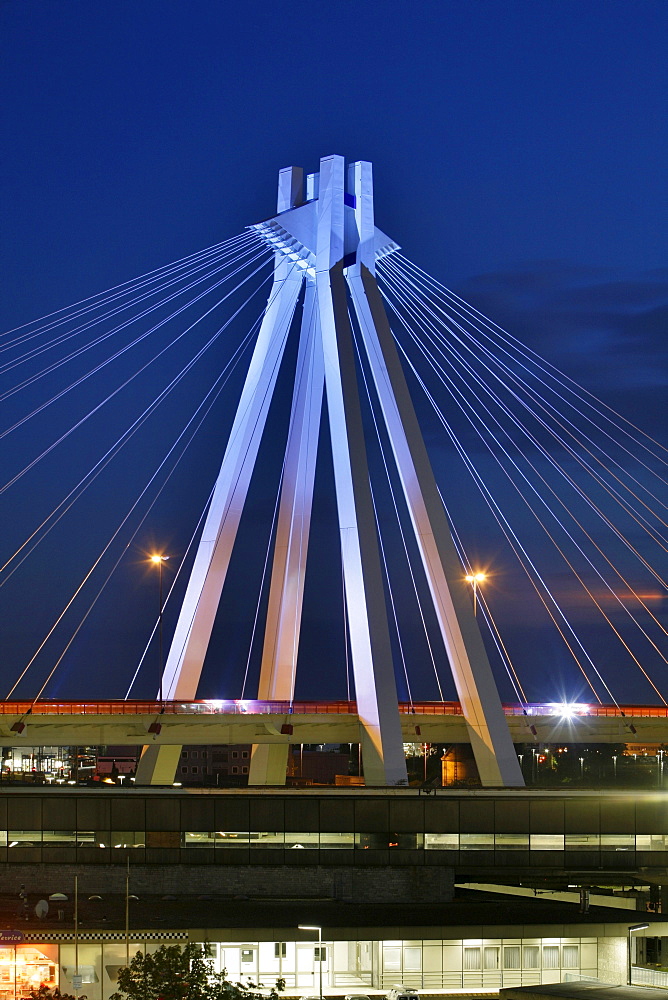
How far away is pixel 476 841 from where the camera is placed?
134ft

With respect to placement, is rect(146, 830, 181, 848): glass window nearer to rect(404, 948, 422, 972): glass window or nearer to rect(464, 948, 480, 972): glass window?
rect(404, 948, 422, 972): glass window

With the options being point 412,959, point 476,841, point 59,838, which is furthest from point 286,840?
point 412,959

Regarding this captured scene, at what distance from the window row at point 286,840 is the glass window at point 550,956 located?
26.3 feet

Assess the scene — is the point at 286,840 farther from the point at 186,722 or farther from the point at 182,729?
the point at 182,729

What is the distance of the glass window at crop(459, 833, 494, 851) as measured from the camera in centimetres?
4078

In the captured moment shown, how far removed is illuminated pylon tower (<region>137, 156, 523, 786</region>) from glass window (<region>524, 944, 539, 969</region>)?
10.2 metres

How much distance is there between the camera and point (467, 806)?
41.0 metres

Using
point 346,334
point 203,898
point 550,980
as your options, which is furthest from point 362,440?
point 550,980

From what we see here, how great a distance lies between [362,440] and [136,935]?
18.6 metres

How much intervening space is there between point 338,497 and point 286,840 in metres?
10.3

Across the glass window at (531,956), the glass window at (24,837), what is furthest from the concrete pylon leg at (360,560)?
the glass window at (531,956)

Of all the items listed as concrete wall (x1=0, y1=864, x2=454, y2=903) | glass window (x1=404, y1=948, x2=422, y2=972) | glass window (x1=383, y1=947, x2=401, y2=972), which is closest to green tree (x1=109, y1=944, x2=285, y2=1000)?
glass window (x1=383, y1=947, x2=401, y2=972)

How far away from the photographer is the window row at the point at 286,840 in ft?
131

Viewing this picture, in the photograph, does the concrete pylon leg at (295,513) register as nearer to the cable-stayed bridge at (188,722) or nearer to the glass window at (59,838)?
the cable-stayed bridge at (188,722)
